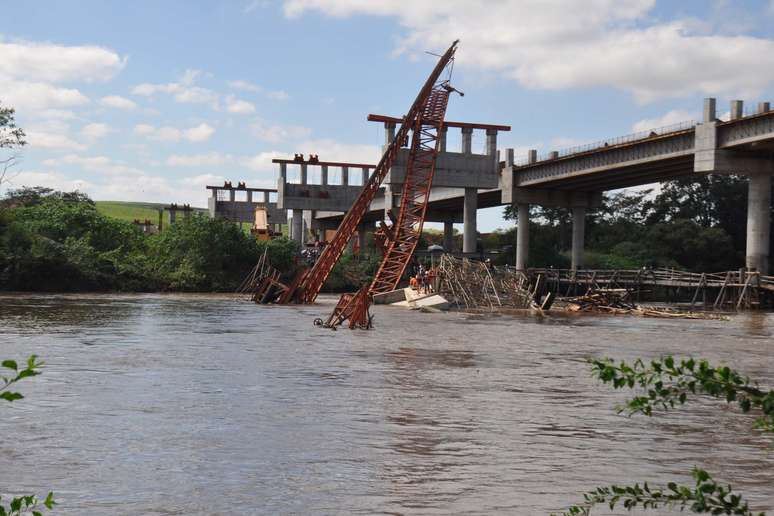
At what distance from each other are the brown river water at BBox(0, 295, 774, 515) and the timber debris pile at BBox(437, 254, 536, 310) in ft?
79.4

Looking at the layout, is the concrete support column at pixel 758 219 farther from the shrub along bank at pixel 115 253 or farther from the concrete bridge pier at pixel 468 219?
the shrub along bank at pixel 115 253

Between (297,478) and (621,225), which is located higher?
(621,225)

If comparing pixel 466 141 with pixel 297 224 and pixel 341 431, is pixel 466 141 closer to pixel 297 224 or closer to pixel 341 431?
pixel 297 224

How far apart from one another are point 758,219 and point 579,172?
17155 mm

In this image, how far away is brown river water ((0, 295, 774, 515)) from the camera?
32.9ft

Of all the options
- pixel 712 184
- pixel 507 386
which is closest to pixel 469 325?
pixel 507 386

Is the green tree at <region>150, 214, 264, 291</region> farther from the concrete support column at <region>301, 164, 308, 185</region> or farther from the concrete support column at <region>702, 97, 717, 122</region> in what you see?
the concrete support column at <region>702, 97, 717, 122</region>

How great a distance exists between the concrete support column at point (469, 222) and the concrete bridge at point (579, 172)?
8 cm

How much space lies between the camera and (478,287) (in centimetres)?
5306

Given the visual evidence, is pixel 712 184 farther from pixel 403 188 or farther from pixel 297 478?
pixel 297 478

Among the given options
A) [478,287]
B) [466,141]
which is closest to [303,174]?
[466,141]

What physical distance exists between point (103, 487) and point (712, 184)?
102189 millimetres

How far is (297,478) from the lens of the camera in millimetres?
10688

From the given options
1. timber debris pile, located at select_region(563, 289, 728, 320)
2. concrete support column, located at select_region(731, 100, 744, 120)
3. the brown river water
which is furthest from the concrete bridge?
the brown river water
